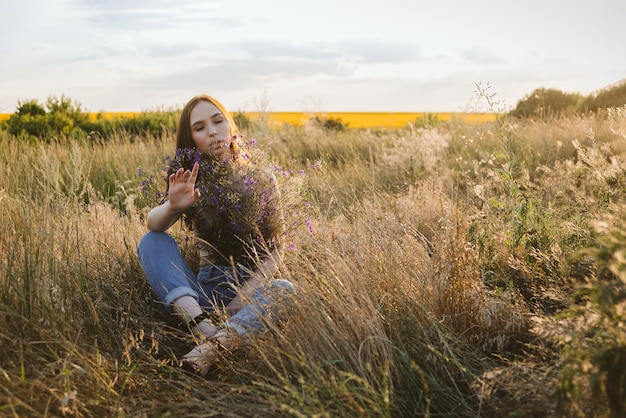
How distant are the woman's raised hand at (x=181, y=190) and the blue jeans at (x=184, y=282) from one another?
0.23 m

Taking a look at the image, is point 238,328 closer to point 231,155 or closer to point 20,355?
point 20,355

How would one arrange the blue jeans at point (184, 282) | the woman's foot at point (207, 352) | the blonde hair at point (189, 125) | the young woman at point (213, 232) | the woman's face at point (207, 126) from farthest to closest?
1. the blonde hair at point (189, 125)
2. the woman's face at point (207, 126)
3. the young woman at point (213, 232)
4. the blue jeans at point (184, 282)
5. the woman's foot at point (207, 352)

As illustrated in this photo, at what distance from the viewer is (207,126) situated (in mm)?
3816

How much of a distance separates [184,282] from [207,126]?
1.11m

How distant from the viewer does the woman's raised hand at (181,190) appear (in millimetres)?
3266

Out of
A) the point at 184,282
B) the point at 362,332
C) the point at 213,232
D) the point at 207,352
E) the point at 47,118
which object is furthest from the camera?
the point at 47,118

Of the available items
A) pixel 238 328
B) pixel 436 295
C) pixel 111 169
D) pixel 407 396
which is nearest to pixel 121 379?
pixel 238 328

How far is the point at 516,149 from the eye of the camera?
738 cm

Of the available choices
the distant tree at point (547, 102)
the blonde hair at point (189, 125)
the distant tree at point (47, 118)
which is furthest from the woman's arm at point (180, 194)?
the distant tree at point (547, 102)

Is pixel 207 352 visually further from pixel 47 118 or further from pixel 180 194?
pixel 47 118

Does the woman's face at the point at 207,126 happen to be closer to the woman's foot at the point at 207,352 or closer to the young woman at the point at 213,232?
the young woman at the point at 213,232

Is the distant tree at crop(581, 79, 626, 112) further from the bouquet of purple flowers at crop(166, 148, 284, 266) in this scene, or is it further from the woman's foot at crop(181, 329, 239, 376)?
the woman's foot at crop(181, 329, 239, 376)

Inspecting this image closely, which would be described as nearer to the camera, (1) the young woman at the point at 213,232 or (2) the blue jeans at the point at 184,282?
(2) the blue jeans at the point at 184,282

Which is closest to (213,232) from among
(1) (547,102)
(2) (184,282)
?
(2) (184,282)
